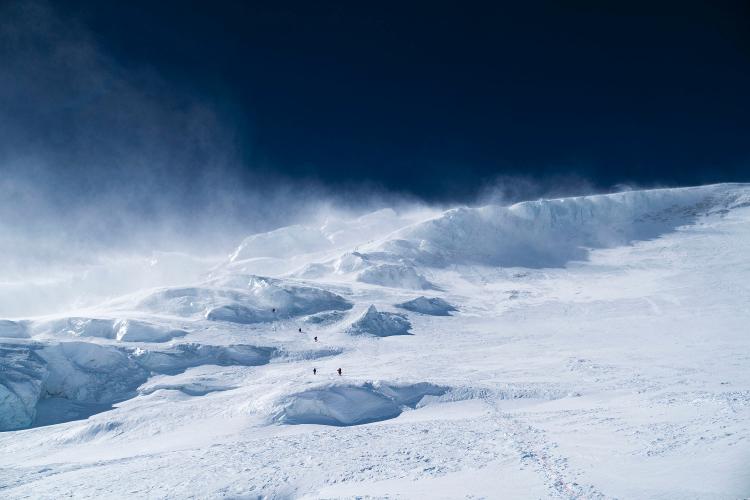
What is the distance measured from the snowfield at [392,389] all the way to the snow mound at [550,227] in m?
22.0

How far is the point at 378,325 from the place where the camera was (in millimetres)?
60219

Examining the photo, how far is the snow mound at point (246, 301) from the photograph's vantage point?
6222 centimetres

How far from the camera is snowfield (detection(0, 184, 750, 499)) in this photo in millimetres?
17625

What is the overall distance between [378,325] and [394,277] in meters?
30.1

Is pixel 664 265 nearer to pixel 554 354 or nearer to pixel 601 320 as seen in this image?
pixel 601 320

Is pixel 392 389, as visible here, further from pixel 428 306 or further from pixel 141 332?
pixel 428 306

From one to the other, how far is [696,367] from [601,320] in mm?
27442

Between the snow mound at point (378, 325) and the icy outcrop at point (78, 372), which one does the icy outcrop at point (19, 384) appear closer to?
the icy outcrop at point (78, 372)

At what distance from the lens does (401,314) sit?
67.3m

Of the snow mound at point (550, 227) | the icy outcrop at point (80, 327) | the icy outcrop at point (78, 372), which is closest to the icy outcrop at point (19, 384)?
the icy outcrop at point (78, 372)

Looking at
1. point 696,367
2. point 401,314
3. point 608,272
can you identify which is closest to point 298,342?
point 401,314

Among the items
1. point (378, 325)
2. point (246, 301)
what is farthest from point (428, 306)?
point (246, 301)

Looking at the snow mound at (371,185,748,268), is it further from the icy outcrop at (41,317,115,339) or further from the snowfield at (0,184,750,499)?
the icy outcrop at (41,317,115,339)

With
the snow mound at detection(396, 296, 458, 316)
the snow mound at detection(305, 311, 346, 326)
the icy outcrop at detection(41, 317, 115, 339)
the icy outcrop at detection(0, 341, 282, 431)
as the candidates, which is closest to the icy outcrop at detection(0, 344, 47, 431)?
the icy outcrop at detection(0, 341, 282, 431)
